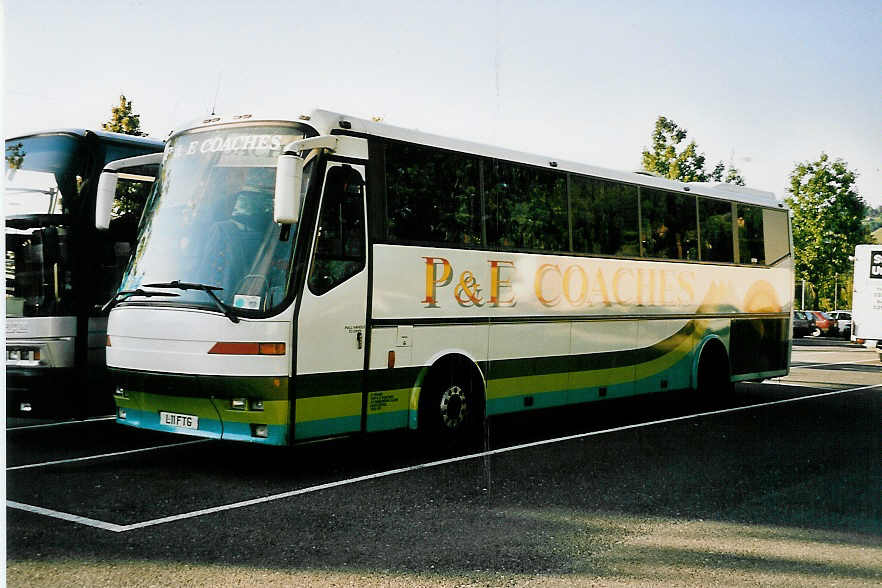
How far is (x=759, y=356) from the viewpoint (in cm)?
1534

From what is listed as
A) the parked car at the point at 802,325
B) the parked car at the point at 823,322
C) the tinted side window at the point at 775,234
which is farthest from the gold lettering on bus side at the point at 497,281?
the parked car at the point at 823,322

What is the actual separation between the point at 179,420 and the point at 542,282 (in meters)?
4.61

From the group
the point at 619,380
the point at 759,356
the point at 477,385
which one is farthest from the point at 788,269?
the point at 477,385

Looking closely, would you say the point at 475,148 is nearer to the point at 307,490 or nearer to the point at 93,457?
the point at 307,490

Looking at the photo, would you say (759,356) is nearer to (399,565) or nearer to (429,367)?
(429,367)

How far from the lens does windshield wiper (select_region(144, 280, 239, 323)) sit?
7879mm

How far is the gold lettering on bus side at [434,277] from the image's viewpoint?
945 centimetres

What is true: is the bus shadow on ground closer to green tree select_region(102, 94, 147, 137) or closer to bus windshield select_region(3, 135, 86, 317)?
bus windshield select_region(3, 135, 86, 317)

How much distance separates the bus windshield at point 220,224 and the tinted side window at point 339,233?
29 centimetres

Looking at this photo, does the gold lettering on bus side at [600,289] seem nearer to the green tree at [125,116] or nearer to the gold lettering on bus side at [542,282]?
the gold lettering on bus side at [542,282]

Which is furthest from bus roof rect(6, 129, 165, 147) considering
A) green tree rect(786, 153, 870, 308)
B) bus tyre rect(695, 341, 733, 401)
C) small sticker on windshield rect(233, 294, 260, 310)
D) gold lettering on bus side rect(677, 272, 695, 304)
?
green tree rect(786, 153, 870, 308)

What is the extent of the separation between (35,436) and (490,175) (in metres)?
5.82

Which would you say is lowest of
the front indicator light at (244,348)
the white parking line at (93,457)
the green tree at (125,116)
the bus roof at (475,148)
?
the white parking line at (93,457)

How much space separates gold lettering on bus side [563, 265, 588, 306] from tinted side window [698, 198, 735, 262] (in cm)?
309
